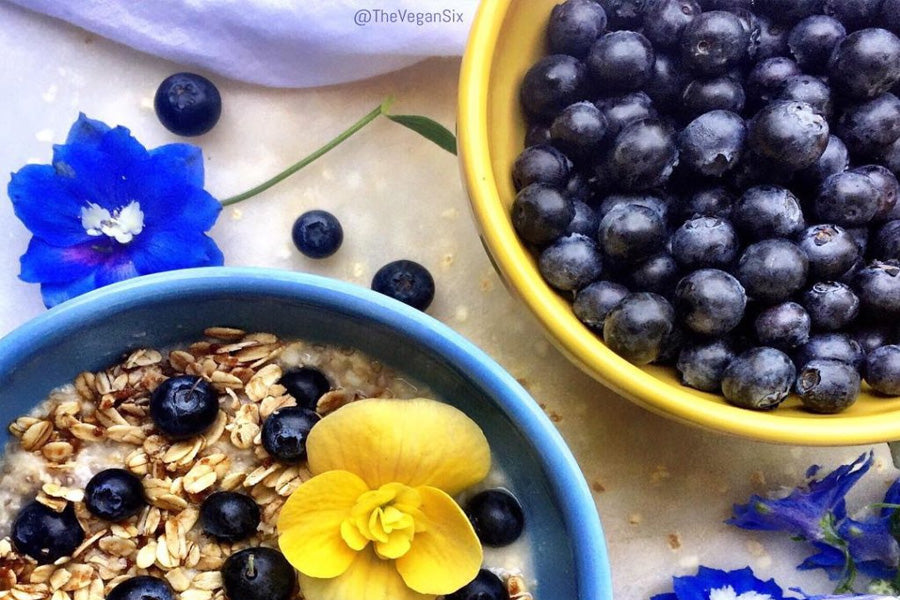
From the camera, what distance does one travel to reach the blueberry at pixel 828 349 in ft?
2.12

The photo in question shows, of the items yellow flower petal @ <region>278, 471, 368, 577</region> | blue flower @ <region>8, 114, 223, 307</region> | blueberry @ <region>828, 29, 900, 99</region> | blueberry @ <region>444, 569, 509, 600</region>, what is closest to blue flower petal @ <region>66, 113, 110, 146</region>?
blue flower @ <region>8, 114, 223, 307</region>

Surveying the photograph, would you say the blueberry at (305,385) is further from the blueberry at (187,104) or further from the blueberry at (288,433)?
the blueberry at (187,104)

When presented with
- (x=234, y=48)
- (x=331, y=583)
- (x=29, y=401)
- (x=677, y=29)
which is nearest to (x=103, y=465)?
(x=29, y=401)

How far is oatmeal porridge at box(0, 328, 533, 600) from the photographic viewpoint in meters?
0.66

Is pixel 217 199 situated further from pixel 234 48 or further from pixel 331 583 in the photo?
pixel 331 583

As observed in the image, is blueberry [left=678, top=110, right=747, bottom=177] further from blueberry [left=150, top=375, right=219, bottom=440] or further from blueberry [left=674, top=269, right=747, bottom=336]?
blueberry [left=150, top=375, right=219, bottom=440]

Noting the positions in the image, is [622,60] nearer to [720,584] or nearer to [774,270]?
[774,270]

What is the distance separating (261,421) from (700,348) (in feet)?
1.00

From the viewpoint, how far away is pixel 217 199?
2.66ft

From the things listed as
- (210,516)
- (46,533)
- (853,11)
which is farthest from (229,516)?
(853,11)

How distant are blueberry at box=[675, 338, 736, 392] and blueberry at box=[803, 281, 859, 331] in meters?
0.06

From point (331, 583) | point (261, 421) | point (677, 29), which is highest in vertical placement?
point (677, 29)

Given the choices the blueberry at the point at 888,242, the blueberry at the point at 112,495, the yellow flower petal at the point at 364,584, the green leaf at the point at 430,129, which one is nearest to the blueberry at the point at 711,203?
the blueberry at the point at 888,242

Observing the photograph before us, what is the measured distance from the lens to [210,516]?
654 millimetres
